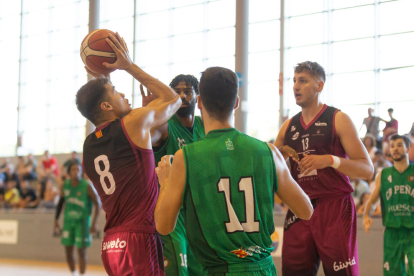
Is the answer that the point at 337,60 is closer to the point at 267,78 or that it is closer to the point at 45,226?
the point at 267,78

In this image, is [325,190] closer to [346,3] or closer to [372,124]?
[372,124]

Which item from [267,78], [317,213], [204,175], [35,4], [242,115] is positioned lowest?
[317,213]

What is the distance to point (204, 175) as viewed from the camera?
242 centimetres

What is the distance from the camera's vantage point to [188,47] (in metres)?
18.3

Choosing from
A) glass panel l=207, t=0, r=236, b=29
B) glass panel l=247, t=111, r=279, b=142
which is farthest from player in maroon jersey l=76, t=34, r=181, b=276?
glass panel l=207, t=0, r=236, b=29

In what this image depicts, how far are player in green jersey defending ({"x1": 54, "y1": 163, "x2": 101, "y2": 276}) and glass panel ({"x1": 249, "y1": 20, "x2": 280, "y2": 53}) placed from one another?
29.8 ft

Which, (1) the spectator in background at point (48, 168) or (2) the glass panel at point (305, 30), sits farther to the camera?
(1) the spectator in background at point (48, 168)

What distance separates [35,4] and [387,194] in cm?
2055

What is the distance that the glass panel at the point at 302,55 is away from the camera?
15.2 meters

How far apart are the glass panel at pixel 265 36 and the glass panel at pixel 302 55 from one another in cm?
96

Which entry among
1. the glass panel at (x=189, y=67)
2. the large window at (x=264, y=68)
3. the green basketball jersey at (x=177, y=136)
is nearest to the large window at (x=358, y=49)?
the large window at (x=264, y=68)

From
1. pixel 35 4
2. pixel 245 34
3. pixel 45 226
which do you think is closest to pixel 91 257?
pixel 45 226

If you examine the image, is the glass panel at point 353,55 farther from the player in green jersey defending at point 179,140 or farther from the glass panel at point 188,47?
the player in green jersey defending at point 179,140

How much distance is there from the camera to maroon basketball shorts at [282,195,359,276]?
12.5 ft
